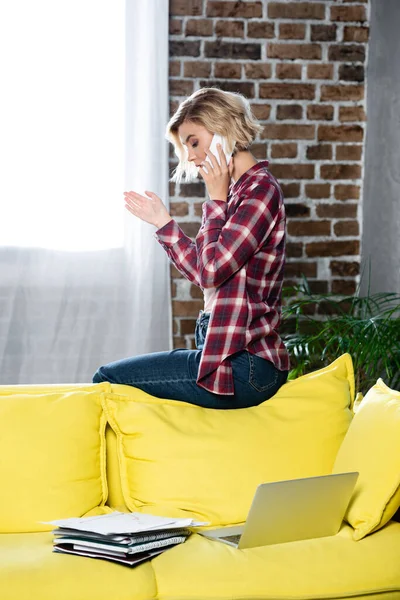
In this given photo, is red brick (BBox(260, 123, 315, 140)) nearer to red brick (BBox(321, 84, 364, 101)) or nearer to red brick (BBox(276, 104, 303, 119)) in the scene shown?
red brick (BBox(276, 104, 303, 119))

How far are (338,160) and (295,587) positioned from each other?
7.33 feet

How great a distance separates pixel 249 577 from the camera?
1826 mm

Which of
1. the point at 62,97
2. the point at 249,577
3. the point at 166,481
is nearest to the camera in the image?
the point at 249,577

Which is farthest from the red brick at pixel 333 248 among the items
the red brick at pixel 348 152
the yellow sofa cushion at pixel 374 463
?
the yellow sofa cushion at pixel 374 463

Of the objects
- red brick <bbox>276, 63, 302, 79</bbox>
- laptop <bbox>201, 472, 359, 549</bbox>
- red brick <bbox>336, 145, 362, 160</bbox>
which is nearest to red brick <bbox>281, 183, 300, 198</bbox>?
red brick <bbox>336, 145, 362, 160</bbox>

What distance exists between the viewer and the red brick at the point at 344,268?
3.67 m

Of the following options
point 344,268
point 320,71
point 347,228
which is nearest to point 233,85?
point 320,71

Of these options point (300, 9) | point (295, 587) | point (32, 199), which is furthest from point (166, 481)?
point (300, 9)

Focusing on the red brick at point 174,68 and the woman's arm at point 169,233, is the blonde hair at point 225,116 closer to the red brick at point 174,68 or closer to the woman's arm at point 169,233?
the woman's arm at point 169,233

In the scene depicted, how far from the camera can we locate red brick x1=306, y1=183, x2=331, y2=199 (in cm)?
362

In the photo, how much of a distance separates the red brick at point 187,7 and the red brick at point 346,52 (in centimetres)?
60

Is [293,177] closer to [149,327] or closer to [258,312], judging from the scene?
[149,327]

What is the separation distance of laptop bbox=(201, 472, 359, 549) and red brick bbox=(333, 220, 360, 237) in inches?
73.1

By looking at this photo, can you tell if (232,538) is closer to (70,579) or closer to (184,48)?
(70,579)
